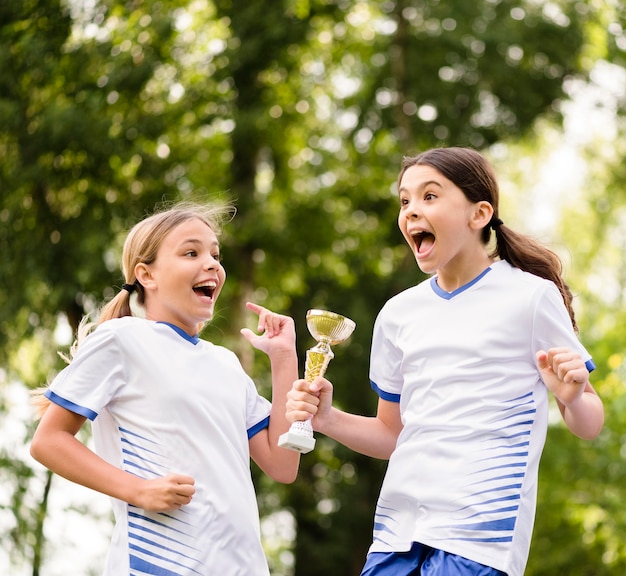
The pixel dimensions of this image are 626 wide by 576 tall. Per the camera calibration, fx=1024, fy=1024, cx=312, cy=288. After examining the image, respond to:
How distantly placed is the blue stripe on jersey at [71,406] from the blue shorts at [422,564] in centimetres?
103

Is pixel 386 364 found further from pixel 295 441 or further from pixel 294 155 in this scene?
pixel 294 155

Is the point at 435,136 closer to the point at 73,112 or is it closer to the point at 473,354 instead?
the point at 73,112

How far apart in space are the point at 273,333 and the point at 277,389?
0.21m

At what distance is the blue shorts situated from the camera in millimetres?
3072

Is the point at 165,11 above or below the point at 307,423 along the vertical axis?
below

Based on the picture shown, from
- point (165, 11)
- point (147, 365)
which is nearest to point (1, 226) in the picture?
point (165, 11)

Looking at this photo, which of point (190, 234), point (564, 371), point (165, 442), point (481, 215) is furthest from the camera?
point (190, 234)

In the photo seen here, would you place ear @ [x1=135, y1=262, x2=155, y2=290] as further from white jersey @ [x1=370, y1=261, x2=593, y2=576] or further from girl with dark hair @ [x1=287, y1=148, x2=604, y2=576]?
white jersey @ [x1=370, y1=261, x2=593, y2=576]

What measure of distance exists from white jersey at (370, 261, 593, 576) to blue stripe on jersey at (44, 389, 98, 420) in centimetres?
99

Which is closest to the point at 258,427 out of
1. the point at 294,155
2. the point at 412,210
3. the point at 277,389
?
the point at 277,389

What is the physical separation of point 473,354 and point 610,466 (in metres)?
12.1

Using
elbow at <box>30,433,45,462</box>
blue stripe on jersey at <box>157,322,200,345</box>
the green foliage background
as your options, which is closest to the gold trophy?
blue stripe on jersey at <box>157,322,200,345</box>

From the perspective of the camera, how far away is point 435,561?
10.3 ft

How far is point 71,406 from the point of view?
3219 millimetres
